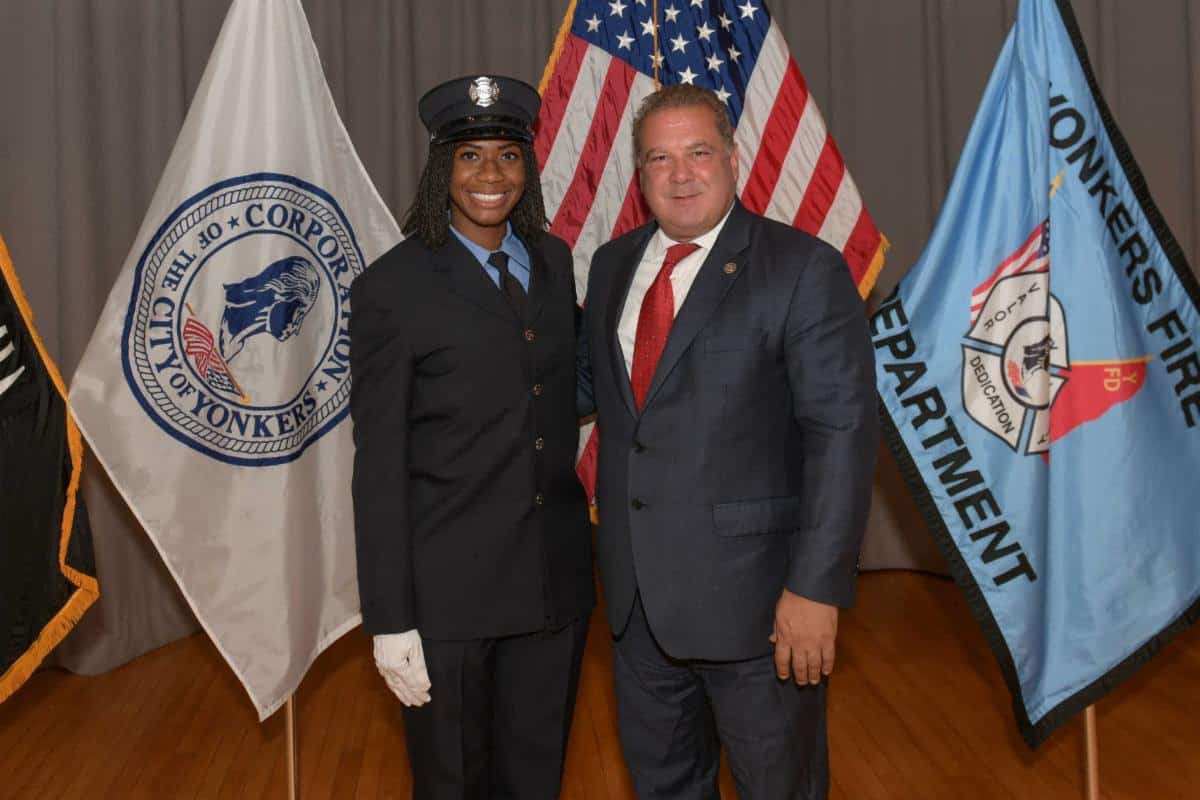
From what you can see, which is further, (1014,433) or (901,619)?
(901,619)

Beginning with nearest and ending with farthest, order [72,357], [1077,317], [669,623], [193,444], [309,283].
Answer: [669,623]
[1077,317]
[193,444]
[309,283]
[72,357]

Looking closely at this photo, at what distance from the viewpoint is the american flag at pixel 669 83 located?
2805 millimetres

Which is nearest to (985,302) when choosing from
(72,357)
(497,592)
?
(497,592)

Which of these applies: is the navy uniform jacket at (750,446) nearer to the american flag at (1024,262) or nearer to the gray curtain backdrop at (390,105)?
the american flag at (1024,262)

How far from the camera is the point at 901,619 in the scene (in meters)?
4.19

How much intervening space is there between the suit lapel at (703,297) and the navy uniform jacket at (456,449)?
0.85 ft

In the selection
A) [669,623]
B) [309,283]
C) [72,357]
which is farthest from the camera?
[72,357]

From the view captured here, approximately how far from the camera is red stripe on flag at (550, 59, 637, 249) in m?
2.87

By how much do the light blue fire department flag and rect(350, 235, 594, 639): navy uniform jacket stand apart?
0.77 meters

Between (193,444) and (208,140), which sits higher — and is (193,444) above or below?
below

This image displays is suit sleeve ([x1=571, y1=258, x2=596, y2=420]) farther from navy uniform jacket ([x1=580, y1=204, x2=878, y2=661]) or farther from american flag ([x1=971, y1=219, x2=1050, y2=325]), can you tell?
american flag ([x1=971, y1=219, x2=1050, y2=325])

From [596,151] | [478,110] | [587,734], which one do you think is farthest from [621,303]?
[587,734]

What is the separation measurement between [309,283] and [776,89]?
1.36 metres

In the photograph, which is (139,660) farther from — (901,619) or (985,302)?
(985,302)
